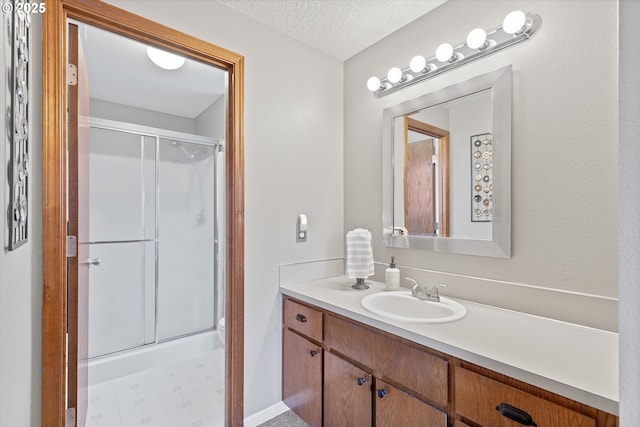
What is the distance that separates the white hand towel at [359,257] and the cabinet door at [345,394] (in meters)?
0.48

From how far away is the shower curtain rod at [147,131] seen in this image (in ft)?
7.93

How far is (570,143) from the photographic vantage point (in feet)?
4.04

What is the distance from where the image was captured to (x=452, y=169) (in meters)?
1.63

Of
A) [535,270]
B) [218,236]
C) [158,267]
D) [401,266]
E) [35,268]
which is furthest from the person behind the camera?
[218,236]

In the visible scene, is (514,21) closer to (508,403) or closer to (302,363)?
(508,403)

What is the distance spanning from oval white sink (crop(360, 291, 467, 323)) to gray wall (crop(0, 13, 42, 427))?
1165mm

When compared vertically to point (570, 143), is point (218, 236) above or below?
below

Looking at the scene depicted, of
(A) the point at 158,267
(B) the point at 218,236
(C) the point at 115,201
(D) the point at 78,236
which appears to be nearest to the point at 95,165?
(C) the point at 115,201

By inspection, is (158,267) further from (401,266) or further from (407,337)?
(407,337)

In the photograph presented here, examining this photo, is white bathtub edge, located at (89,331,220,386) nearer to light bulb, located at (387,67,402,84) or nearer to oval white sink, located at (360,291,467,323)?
oval white sink, located at (360,291,467,323)

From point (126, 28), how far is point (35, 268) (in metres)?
1.09

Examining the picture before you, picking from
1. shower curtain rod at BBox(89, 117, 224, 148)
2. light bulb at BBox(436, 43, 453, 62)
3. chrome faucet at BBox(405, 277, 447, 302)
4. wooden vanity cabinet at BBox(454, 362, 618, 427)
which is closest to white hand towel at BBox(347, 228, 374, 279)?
chrome faucet at BBox(405, 277, 447, 302)

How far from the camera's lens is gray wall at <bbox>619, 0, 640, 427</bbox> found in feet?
1.35

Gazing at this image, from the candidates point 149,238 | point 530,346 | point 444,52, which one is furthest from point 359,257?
point 149,238
